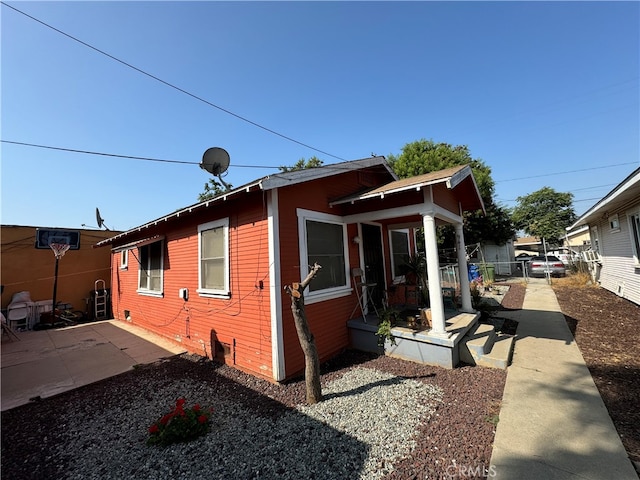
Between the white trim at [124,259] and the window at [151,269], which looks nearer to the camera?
the window at [151,269]

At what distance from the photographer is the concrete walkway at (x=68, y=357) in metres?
4.34

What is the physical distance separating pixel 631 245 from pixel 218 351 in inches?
471

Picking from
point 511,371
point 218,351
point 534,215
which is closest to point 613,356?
point 511,371

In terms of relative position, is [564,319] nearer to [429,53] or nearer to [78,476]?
[429,53]

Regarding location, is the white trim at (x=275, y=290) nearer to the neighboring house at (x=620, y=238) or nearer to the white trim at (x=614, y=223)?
the neighboring house at (x=620, y=238)

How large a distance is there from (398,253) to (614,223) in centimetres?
819

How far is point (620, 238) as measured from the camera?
8.83 metres

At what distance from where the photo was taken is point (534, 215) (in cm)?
3616

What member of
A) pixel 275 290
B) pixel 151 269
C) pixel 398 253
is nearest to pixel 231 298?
pixel 275 290

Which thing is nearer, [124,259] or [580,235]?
[124,259]

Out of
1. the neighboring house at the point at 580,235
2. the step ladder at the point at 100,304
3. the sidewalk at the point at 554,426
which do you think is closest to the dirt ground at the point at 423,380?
the sidewalk at the point at 554,426

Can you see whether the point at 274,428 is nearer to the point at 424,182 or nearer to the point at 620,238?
the point at 424,182

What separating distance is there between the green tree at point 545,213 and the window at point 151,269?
39.1 m

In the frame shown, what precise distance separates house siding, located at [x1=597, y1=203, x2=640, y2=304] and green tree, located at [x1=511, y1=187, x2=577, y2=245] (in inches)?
1026
